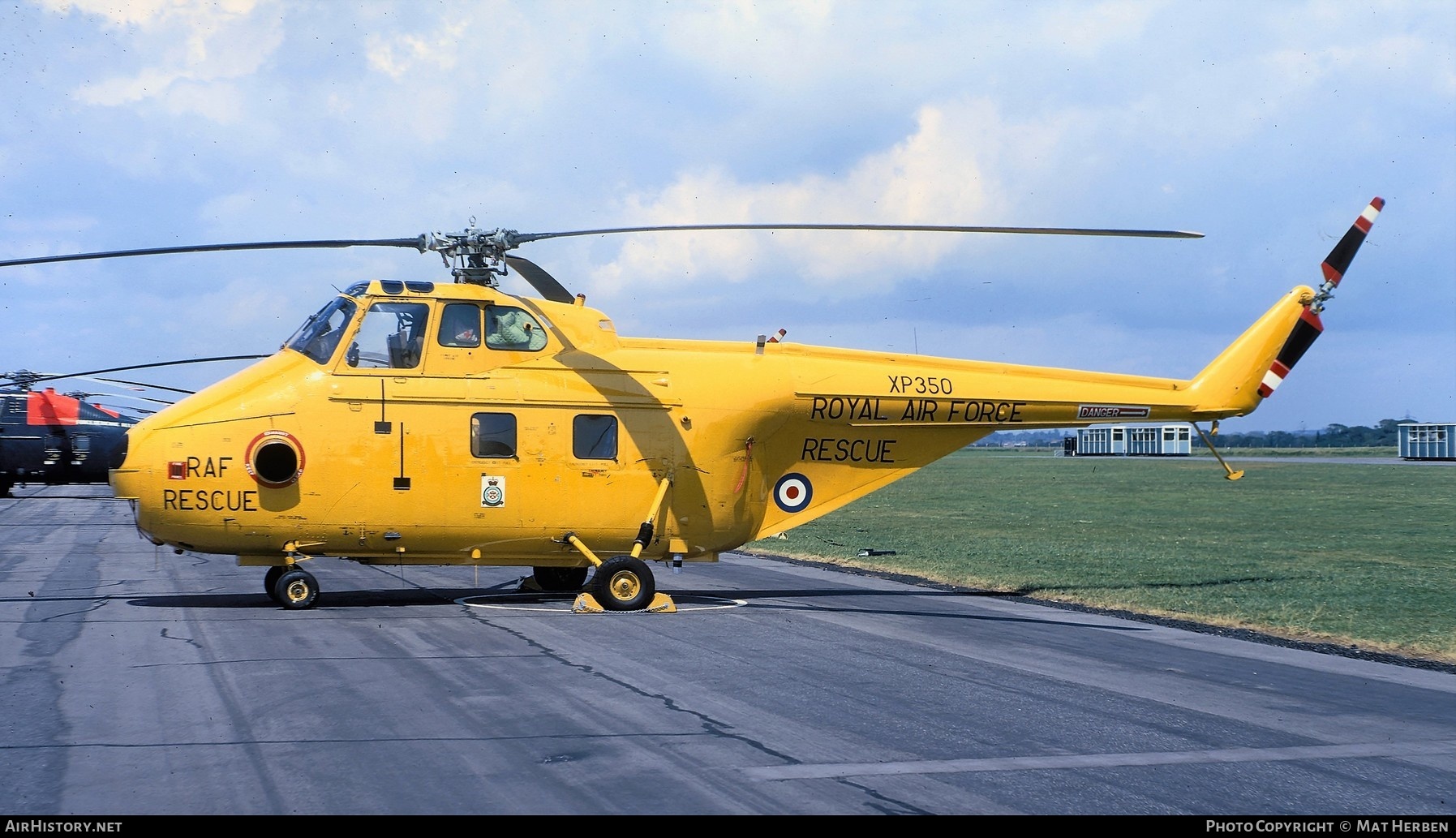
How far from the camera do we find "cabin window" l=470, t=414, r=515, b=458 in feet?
47.1

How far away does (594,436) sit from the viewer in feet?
48.5

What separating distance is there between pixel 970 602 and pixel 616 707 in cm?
841

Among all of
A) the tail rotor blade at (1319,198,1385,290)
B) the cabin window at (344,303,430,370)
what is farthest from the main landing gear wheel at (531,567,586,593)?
the tail rotor blade at (1319,198,1385,290)

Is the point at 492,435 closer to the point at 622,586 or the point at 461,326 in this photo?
the point at 461,326

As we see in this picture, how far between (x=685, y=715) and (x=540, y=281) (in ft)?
26.8

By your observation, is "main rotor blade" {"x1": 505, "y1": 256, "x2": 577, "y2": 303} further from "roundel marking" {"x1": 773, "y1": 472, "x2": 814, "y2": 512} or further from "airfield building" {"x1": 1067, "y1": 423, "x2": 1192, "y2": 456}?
"airfield building" {"x1": 1067, "y1": 423, "x2": 1192, "y2": 456}

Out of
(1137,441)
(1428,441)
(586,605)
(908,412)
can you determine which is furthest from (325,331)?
(1137,441)

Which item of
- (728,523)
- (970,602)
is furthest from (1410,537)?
(728,523)

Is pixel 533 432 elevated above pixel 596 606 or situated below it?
above

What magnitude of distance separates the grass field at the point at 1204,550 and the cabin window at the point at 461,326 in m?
8.52

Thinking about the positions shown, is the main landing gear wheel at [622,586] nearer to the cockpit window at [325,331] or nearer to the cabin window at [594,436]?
the cabin window at [594,436]

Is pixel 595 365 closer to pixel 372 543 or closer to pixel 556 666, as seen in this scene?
pixel 372 543

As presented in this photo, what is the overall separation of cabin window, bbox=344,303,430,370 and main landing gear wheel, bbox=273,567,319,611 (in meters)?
2.64

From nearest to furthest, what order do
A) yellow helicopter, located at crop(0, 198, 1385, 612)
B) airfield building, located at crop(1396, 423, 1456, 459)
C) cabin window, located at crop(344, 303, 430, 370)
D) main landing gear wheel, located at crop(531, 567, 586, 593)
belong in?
yellow helicopter, located at crop(0, 198, 1385, 612) < cabin window, located at crop(344, 303, 430, 370) < main landing gear wheel, located at crop(531, 567, 586, 593) < airfield building, located at crop(1396, 423, 1456, 459)
